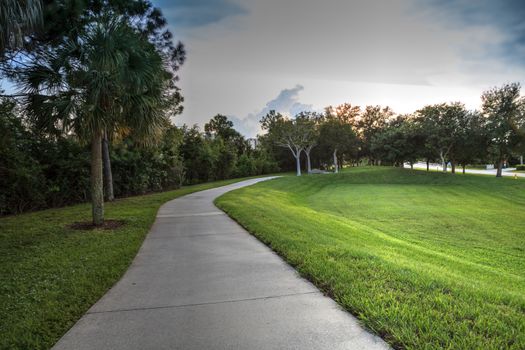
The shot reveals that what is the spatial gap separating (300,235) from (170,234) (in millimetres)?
2941

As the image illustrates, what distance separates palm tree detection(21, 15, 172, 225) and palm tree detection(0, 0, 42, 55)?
774mm

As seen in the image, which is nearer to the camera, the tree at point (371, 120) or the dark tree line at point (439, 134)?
the dark tree line at point (439, 134)

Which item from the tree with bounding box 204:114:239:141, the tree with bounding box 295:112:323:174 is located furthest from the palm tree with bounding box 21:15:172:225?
the tree with bounding box 204:114:239:141

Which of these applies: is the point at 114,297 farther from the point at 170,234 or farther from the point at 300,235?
the point at 300,235

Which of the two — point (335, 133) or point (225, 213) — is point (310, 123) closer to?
point (335, 133)

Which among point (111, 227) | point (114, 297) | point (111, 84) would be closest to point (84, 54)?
point (111, 84)

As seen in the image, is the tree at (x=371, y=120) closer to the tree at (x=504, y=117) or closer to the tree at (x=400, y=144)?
the tree at (x=400, y=144)

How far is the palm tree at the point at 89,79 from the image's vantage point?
6621 millimetres

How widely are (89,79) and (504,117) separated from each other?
36271 millimetres

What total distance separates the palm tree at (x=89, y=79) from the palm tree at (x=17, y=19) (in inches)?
30.5

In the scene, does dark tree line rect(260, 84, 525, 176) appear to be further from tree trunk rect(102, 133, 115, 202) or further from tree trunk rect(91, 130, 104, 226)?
tree trunk rect(91, 130, 104, 226)

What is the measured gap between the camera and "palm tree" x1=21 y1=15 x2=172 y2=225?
6.62 meters

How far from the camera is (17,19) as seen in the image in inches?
221

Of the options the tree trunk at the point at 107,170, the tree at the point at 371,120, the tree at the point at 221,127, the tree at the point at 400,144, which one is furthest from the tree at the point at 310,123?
the tree trunk at the point at 107,170
